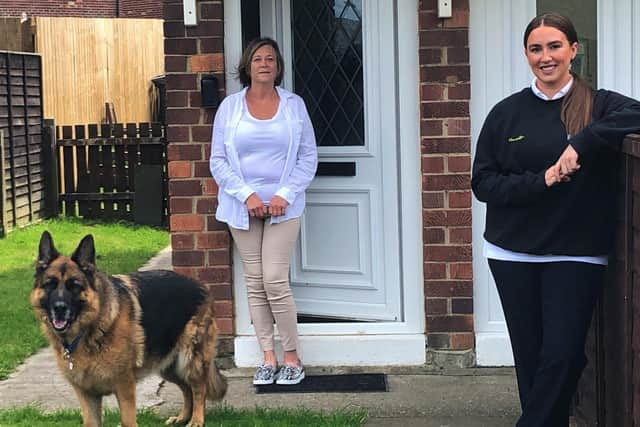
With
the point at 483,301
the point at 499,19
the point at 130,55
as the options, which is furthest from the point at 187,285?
the point at 130,55

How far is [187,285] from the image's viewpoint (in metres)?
5.09

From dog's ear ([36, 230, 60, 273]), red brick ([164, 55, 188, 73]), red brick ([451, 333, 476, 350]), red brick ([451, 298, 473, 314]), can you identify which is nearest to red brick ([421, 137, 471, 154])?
red brick ([451, 298, 473, 314])

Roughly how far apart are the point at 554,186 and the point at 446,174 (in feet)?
6.94

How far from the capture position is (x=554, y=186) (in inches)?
148

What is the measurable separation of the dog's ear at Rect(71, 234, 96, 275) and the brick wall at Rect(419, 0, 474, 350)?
225 centimetres

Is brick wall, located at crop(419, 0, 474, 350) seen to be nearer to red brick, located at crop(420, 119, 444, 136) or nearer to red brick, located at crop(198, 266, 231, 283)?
red brick, located at crop(420, 119, 444, 136)

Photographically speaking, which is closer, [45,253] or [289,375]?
[45,253]

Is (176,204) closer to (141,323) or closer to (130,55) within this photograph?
(141,323)

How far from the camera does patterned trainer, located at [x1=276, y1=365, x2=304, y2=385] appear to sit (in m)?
5.81

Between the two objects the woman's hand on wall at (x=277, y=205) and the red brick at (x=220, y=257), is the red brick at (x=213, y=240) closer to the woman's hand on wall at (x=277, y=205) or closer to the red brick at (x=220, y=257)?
the red brick at (x=220, y=257)

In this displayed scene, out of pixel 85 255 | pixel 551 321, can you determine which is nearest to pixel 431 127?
pixel 551 321

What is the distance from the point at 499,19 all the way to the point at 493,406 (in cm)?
232

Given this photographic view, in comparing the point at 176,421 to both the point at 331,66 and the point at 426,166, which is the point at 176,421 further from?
the point at 331,66

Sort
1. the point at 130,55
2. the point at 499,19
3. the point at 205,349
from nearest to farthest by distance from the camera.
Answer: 1. the point at 205,349
2. the point at 499,19
3. the point at 130,55
